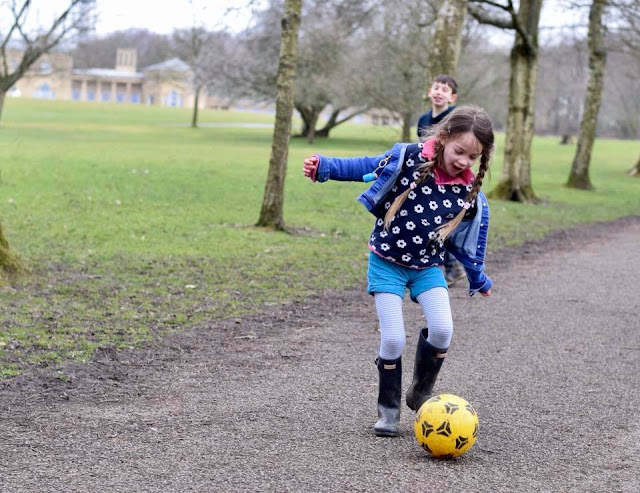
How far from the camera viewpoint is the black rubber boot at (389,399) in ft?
16.9

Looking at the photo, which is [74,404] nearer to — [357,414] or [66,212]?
[357,414]

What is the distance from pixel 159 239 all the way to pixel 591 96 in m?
18.9

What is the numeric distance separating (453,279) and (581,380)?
400 cm

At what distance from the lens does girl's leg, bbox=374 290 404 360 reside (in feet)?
17.1

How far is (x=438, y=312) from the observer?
5.22 meters

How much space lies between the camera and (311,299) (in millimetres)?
9594

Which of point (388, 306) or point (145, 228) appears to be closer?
point (388, 306)

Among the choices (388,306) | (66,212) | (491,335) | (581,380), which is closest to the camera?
Answer: (388,306)

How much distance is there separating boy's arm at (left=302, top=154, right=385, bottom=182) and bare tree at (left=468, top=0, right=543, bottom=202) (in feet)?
56.7

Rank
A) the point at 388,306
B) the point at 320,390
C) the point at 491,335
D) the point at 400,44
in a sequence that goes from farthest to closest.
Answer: the point at 400,44
the point at 491,335
the point at 320,390
the point at 388,306

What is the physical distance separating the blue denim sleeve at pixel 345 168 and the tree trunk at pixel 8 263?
5061mm

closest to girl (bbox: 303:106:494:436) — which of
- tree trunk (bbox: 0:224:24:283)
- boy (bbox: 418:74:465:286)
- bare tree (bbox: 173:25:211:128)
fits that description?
boy (bbox: 418:74:465:286)

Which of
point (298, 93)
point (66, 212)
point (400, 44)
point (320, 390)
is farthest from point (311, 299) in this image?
point (298, 93)

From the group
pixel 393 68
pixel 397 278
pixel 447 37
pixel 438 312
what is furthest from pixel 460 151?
pixel 393 68
